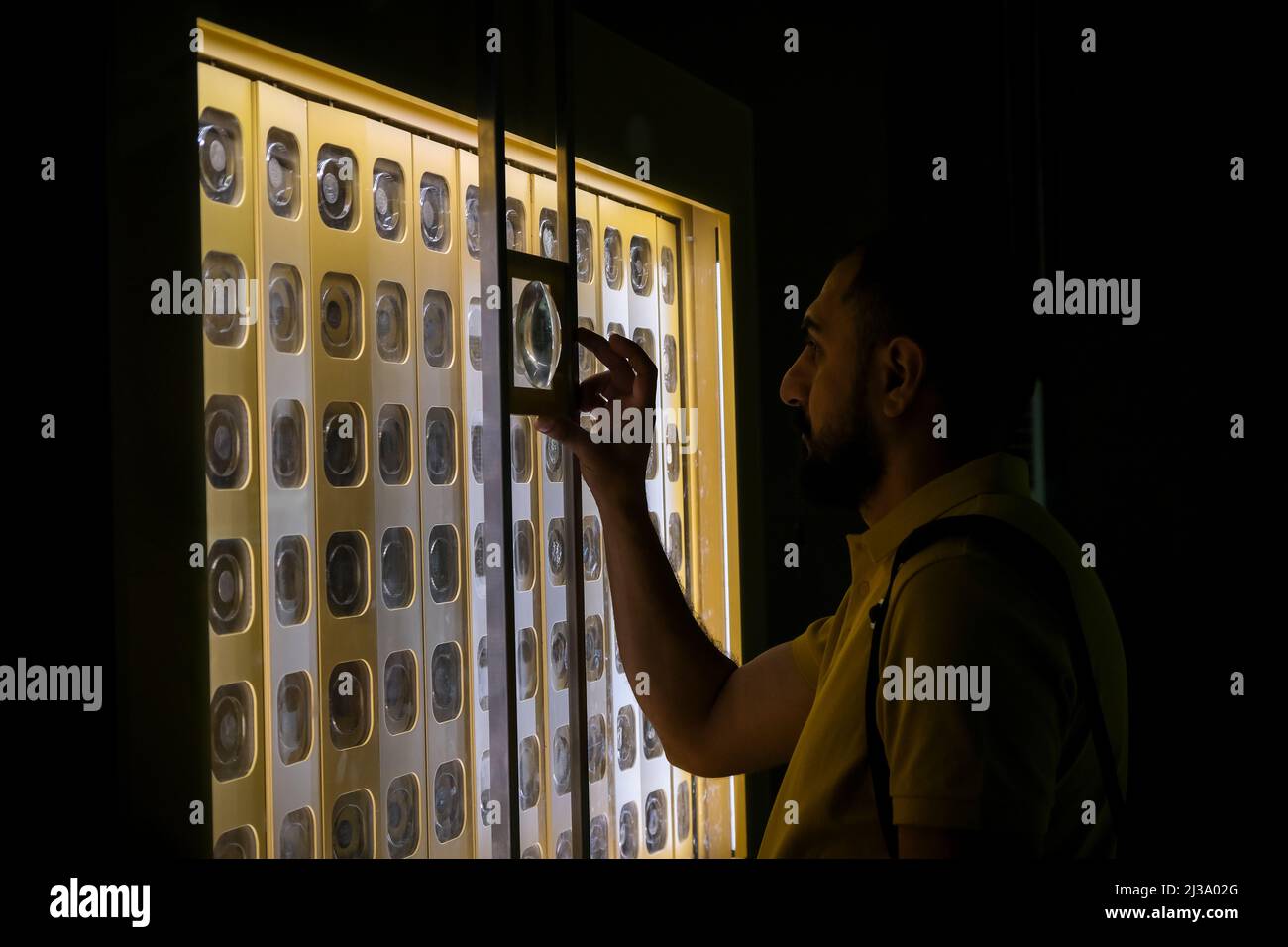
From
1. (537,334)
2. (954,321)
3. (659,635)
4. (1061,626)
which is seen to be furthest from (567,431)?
(1061,626)

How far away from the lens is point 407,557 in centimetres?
179

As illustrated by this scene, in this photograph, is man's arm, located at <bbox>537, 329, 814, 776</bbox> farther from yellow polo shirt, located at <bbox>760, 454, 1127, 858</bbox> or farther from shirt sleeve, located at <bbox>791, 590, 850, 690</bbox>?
yellow polo shirt, located at <bbox>760, 454, 1127, 858</bbox>

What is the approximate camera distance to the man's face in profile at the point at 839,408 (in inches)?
58.1

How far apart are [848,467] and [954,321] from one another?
0.83ft

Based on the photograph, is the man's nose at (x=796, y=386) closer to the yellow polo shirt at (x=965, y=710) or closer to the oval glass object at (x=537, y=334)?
the yellow polo shirt at (x=965, y=710)

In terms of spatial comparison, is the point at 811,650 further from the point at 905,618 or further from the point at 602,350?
the point at 602,350

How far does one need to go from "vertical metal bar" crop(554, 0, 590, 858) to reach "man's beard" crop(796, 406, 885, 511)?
46cm

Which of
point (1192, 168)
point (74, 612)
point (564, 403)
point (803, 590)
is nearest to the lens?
point (74, 612)

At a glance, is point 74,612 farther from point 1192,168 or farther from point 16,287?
point 1192,168

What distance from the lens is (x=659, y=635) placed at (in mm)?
1813

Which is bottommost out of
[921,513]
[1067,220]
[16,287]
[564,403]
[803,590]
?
[803,590]

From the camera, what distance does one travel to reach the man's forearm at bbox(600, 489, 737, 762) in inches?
70.8

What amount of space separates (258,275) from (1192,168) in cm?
192

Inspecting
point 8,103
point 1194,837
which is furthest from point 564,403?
point 1194,837
